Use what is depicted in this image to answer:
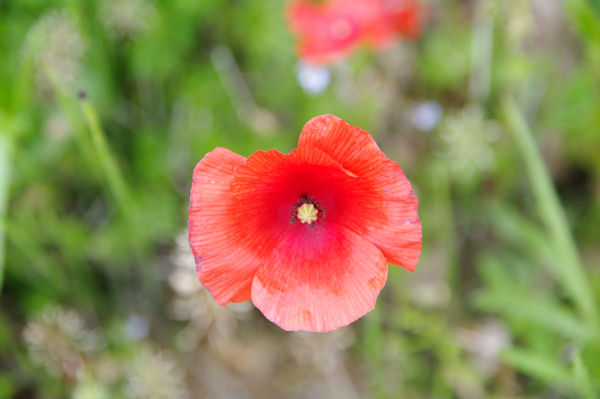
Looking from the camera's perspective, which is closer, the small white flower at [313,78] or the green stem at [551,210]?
the green stem at [551,210]

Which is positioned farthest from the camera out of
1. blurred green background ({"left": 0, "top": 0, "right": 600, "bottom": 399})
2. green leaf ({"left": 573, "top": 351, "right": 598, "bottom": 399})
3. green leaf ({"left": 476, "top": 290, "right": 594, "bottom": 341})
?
blurred green background ({"left": 0, "top": 0, "right": 600, "bottom": 399})

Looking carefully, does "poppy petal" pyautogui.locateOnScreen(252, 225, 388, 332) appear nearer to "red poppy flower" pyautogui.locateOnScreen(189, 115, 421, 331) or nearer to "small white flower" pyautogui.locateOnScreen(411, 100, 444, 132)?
"red poppy flower" pyautogui.locateOnScreen(189, 115, 421, 331)

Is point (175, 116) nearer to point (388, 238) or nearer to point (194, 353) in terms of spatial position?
point (194, 353)

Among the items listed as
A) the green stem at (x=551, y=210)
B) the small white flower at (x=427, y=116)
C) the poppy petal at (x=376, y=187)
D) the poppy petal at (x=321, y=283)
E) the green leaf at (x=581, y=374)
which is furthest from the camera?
Result: the small white flower at (x=427, y=116)

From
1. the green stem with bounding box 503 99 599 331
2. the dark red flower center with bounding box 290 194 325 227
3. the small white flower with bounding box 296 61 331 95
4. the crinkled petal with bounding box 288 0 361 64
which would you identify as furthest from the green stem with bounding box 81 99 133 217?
the green stem with bounding box 503 99 599 331

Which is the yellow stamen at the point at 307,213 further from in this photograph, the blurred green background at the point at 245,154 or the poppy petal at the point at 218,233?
the blurred green background at the point at 245,154

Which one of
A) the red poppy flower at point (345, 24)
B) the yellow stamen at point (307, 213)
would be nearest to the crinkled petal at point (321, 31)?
the red poppy flower at point (345, 24)
